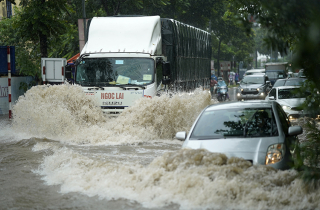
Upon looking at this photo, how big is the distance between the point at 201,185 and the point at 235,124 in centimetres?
158

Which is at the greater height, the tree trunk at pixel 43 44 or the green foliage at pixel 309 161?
the tree trunk at pixel 43 44

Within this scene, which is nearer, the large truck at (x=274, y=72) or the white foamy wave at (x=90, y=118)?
the white foamy wave at (x=90, y=118)

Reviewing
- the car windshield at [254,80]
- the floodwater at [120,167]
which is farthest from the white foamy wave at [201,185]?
the car windshield at [254,80]

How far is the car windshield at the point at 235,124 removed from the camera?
711cm

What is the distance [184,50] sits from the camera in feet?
54.7

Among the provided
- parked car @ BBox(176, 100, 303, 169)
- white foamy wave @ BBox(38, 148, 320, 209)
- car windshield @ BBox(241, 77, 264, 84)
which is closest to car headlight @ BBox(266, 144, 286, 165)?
parked car @ BBox(176, 100, 303, 169)

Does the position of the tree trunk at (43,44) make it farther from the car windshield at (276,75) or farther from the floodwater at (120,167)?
the car windshield at (276,75)

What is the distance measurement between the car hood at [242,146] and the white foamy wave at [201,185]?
0.51ft

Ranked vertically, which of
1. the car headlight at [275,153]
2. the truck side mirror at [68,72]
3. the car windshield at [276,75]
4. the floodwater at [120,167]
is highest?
the truck side mirror at [68,72]

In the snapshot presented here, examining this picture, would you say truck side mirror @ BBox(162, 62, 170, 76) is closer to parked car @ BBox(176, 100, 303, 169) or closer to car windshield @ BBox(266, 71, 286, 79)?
parked car @ BBox(176, 100, 303, 169)

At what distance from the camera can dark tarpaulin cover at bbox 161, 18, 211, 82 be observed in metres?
14.9

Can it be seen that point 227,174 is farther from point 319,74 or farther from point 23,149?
point 23,149

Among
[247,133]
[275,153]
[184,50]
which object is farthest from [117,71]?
[275,153]

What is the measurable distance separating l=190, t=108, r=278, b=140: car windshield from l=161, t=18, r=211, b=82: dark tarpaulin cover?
7.16m
